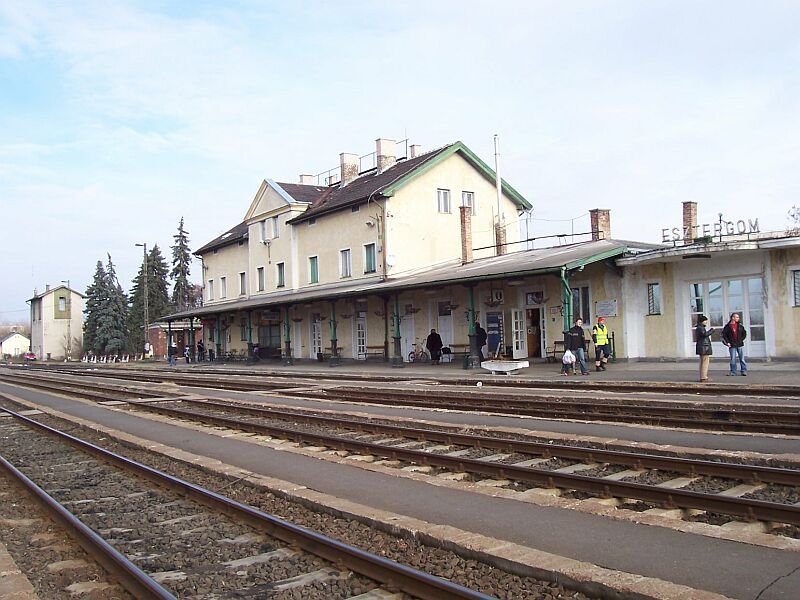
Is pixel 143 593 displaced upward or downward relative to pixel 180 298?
downward

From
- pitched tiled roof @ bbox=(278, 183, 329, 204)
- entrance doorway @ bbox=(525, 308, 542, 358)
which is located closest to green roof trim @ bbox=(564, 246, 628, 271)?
entrance doorway @ bbox=(525, 308, 542, 358)

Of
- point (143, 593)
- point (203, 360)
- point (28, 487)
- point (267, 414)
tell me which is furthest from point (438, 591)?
point (203, 360)

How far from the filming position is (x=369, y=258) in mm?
37125

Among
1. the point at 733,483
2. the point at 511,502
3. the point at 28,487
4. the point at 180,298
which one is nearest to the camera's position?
the point at 511,502

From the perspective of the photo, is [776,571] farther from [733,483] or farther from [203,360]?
[203,360]

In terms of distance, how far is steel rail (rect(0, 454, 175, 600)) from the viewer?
205 inches

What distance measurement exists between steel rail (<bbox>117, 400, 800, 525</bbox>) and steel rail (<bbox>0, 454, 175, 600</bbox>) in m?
4.21

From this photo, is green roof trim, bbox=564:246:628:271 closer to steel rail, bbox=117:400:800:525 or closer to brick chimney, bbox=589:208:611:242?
brick chimney, bbox=589:208:611:242

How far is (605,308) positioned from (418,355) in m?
10.4

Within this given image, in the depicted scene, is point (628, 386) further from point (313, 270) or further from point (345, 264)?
point (313, 270)

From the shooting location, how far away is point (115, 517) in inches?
306

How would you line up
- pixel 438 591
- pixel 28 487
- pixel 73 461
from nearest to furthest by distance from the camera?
pixel 438 591
pixel 28 487
pixel 73 461

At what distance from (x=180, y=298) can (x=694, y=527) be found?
290 ft

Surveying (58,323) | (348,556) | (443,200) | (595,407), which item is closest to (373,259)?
(443,200)
